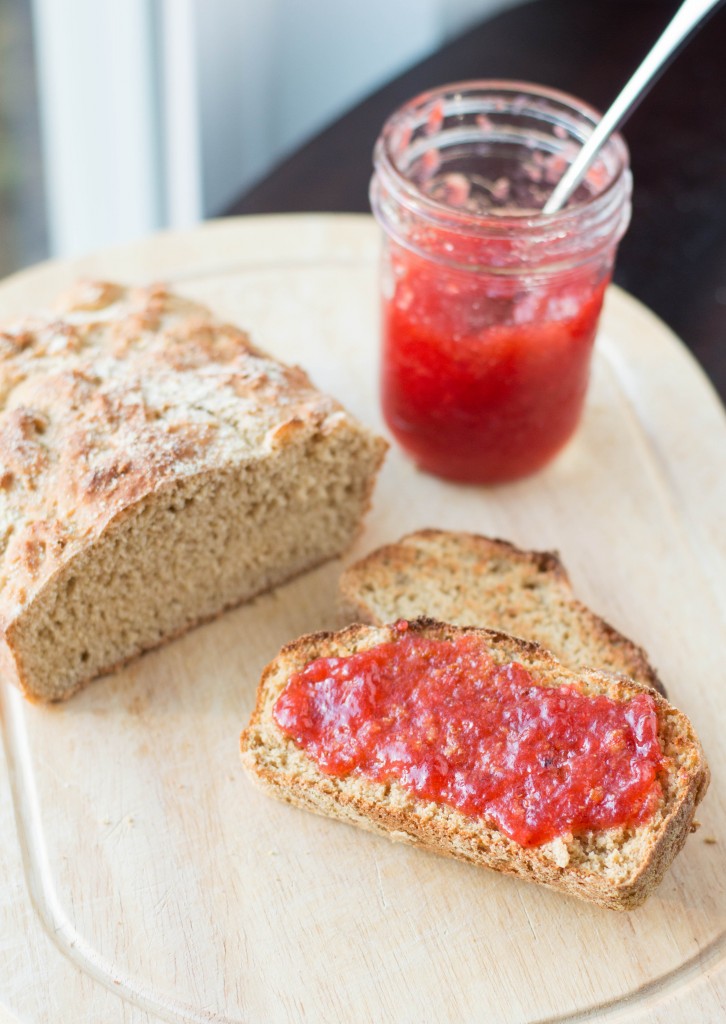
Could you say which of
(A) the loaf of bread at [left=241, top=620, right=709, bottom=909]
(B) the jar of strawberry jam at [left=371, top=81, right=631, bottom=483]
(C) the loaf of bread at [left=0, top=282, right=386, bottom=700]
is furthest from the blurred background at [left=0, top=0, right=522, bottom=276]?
(A) the loaf of bread at [left=241, top=620, right=709, bottom=909]

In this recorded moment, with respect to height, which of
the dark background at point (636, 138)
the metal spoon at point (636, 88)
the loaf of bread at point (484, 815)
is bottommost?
the loaf of bread at point (484, 815)

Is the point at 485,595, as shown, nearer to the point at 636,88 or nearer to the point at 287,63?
the point at 636,88

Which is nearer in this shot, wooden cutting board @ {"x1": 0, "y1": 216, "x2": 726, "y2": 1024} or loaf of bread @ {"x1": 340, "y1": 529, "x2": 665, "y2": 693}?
wooden cutting board @ {"x1": 0, "y1": 216, "x2": 726, "y2": 1024}

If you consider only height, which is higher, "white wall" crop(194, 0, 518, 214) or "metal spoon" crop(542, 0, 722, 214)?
"metal spoon" crop(542, 0, 722, 214)

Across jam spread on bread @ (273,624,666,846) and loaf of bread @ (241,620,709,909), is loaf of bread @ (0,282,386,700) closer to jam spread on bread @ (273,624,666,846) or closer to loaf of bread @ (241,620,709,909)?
loaf of bread @ (241,620,709,909)

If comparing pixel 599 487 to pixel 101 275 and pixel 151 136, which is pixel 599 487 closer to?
pixel 101 275

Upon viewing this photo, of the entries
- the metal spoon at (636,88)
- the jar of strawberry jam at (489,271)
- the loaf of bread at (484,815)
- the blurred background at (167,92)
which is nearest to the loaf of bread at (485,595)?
the loaf of bread at (484,815)

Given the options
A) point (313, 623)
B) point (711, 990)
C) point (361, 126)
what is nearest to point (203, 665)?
point (313, 623)

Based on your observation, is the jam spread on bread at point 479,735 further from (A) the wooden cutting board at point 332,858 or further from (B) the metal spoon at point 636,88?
(B) the metal spoon at point 636,88
